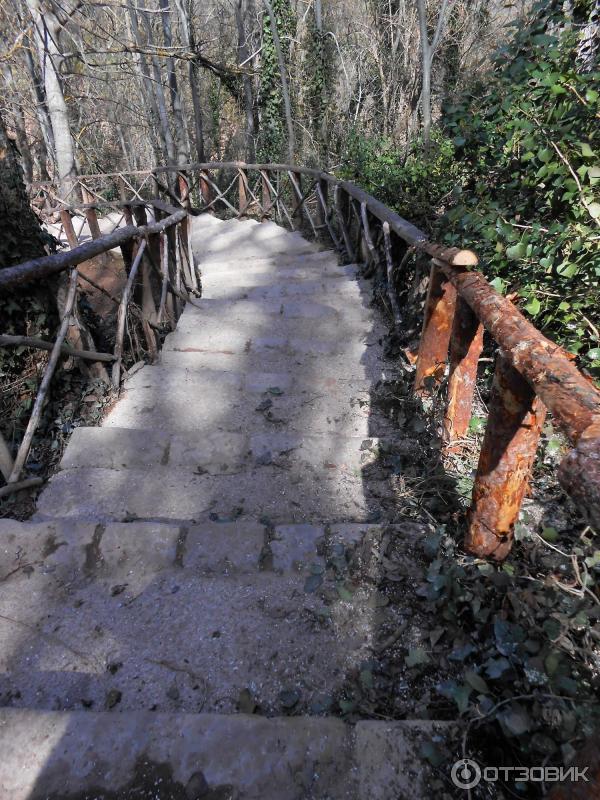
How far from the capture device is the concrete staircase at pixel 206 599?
1064mm

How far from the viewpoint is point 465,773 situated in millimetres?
1048

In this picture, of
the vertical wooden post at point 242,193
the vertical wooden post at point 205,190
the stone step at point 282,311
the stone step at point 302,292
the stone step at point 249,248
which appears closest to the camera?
the stone step at point 282,311

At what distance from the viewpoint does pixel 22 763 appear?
1069 millimetres

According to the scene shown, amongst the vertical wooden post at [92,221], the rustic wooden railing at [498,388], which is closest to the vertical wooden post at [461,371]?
the rustic wooden railing at [498,388]

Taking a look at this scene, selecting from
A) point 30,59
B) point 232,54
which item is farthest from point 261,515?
point 232,54

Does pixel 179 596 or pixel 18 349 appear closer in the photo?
pixel 179 596

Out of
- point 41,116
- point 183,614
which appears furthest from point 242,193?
point 183,614

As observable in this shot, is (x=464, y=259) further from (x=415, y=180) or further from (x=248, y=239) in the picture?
(x=248, y=239)

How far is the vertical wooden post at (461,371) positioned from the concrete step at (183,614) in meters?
0.69

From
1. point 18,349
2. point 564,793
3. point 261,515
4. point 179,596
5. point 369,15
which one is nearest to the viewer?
point 564,793

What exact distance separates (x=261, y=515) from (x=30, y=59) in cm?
1628

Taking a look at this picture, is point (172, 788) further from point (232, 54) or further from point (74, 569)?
point (232, 54)

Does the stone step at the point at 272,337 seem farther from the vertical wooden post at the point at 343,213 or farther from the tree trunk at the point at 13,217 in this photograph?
the vertical wooden post at the point at 343,213

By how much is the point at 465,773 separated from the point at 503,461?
0.80 metres
